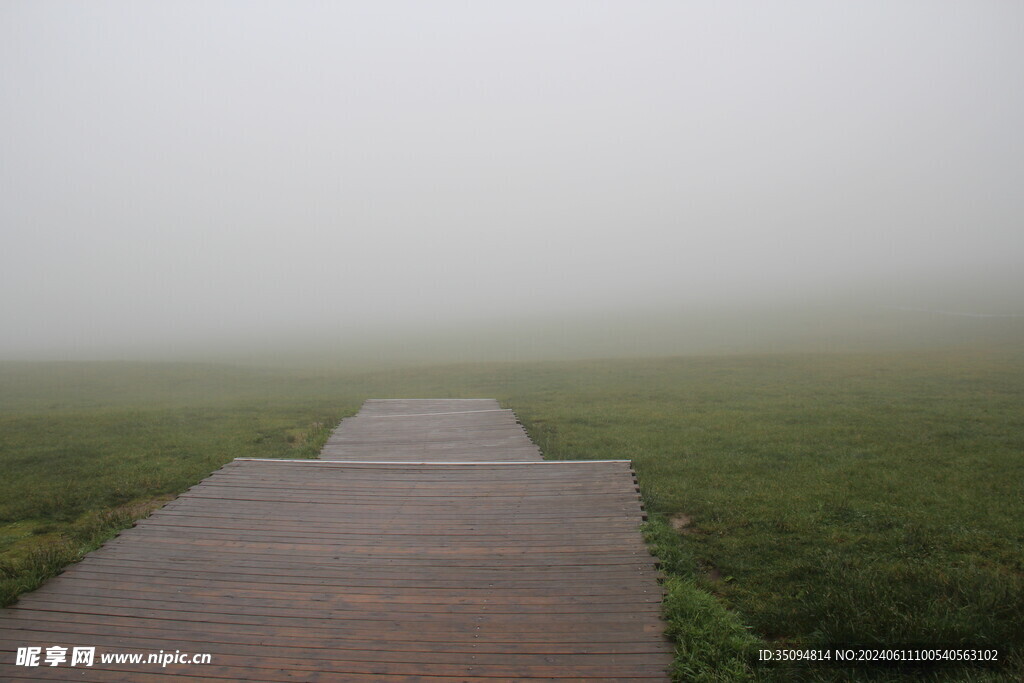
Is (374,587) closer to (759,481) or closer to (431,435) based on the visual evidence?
(759,481)

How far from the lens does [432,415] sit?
15.8 m

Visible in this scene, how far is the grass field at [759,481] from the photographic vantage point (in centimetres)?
535

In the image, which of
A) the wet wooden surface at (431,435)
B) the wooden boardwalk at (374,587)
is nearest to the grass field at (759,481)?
the wooden boardwalk at (374,587)

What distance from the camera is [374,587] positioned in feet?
19.6

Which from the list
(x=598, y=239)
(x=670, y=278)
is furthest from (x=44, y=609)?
(x=598, y=239)

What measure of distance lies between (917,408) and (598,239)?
15230 cm

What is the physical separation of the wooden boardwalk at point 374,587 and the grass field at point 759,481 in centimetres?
55

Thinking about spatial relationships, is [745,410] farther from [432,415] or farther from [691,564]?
[691,564]

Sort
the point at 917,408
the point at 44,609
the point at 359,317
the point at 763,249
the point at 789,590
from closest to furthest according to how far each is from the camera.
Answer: the point at 44,609
the point at 789,590
the point at 917,408
the point at 359,317
the point at 763,249

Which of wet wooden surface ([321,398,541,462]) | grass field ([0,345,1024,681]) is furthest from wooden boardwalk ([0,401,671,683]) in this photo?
wet wooden surface ([321,398,541,462])

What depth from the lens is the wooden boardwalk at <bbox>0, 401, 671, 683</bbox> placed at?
16.0 feet

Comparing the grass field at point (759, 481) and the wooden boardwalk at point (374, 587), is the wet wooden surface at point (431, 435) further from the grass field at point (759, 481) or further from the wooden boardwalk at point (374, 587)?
the wooden boardwalk at point (374, 587)

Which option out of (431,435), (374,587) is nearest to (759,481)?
(374,587)

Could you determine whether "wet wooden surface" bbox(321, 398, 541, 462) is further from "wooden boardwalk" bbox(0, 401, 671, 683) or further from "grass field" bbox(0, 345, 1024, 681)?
"wooden boardwalk" bbox(0, 401, 671, 683)
